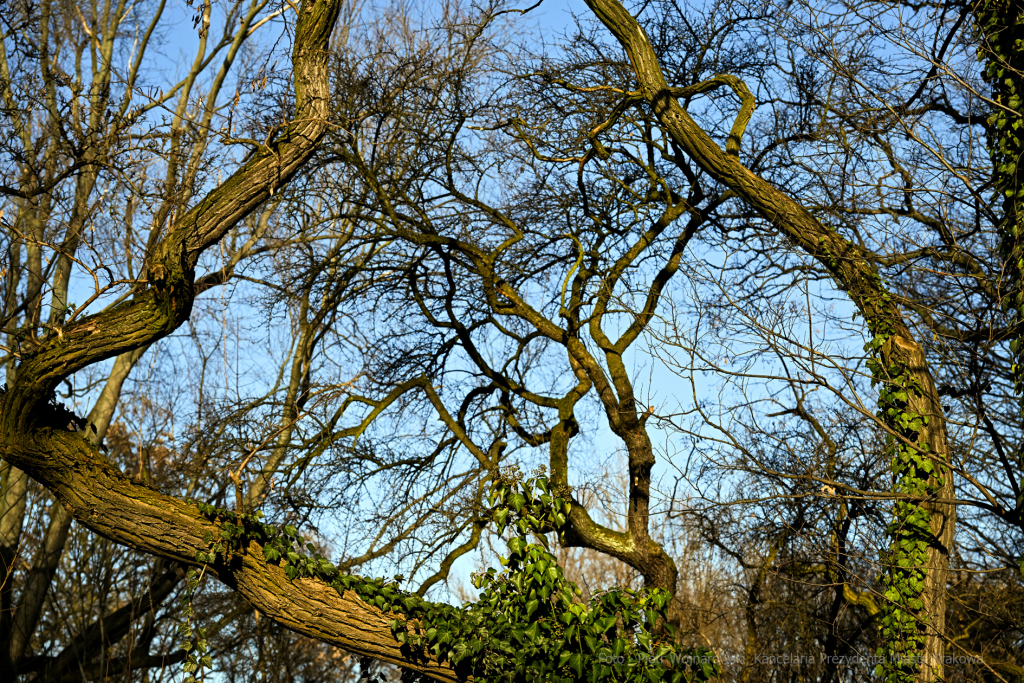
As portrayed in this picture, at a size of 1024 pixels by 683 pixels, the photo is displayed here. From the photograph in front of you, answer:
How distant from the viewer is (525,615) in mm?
4988

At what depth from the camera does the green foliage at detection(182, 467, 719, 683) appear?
15.8ft

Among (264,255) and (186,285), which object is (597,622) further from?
(264,255)

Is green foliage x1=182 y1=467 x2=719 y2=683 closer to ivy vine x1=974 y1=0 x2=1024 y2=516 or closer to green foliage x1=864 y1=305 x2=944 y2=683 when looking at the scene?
green foliage x1=864 y1=305 x2=944 y2=683

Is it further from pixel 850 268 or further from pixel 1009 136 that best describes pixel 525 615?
pixel 1009 136

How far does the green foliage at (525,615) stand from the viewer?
189 inches

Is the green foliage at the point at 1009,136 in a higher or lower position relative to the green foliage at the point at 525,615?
higher

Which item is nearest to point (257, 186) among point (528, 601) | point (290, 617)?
point (290, 617)

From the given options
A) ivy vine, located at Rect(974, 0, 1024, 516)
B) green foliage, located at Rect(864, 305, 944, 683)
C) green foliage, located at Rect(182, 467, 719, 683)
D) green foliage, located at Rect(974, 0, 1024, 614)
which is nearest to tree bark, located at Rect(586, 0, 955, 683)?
Answer: green foliage, located at Rect(864, 305, 944, 683)

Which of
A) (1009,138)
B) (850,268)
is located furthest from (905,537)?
(1009,138)

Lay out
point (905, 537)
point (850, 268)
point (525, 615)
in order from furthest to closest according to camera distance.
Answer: point (850, 268)
point (905, 537)
point (525, 615)

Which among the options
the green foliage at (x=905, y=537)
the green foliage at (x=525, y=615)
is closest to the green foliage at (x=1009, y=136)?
the green foliage at (x=905, y=537)

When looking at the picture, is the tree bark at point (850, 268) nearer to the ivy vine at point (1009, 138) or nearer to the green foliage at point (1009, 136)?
the ivy vine at point (1009, 138)

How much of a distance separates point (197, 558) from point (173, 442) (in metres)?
3.93

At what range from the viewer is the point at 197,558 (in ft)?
17.1
